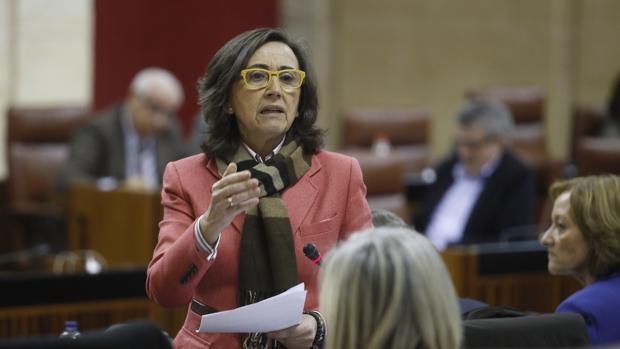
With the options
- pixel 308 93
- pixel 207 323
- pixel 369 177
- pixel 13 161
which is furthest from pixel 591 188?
pixel 13 161

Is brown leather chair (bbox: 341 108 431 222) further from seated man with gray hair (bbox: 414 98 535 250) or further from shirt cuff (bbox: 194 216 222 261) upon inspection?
shirt cuff (bbox: 194 216 222 261)

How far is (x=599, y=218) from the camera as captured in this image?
3314 mm

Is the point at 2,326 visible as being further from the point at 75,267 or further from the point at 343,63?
the point at 343,63

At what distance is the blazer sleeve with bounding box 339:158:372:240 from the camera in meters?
2.87

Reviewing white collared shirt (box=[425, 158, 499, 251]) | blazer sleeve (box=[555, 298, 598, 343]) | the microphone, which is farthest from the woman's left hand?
white collared shirt (box=[425, 158, 499, 251])

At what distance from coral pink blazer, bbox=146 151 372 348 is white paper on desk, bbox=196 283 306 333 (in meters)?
0.09

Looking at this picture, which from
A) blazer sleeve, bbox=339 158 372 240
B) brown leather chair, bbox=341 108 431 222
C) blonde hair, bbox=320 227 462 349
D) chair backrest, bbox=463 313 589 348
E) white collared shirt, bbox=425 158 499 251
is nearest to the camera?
blonde hair, bbox=320 227 462 349

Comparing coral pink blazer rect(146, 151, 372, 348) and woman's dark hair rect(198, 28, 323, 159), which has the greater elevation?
woman's dark hair rect(198, 28, 323, 159)

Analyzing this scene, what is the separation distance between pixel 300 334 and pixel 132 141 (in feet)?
14.9

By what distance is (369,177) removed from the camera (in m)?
6.39

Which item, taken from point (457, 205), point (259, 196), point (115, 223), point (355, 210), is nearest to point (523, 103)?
point (457, 205)

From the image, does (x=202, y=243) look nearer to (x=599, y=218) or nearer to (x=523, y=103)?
(x=599, y=218)

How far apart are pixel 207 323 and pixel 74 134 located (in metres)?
4.60

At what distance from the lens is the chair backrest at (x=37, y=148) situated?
7426 mm
